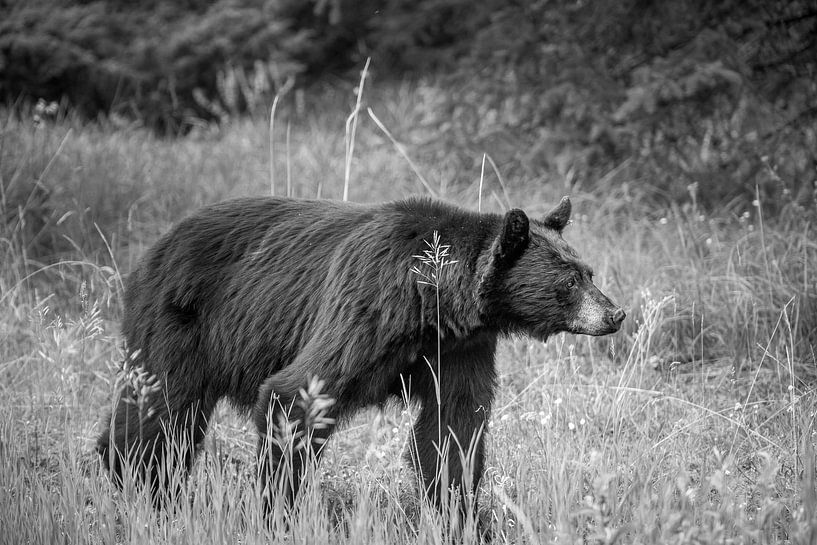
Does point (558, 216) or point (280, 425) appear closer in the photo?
point (280, 425)

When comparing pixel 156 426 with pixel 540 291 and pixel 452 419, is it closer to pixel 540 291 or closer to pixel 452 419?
pixel 452 419

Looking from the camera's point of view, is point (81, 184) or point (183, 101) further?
point (183, 101)

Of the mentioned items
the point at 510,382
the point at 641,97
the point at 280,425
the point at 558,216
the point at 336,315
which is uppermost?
the point at 641,97

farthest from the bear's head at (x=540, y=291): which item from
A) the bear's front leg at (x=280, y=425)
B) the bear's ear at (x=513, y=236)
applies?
the bear's front leg at (x=280, y=425)

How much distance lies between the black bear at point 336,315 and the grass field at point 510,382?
8.9 inches

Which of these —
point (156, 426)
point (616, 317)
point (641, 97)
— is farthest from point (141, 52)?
point (616, 317)

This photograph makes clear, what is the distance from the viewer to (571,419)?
392 cm

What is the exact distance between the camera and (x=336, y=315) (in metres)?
3.37

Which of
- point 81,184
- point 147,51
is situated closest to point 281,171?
point 81,184

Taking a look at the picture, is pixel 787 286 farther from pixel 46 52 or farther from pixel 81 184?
pixel 46 52

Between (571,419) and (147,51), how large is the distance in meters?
8.26

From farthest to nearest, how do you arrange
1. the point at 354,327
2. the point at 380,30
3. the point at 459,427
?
the point at 380,30 → the point at 459,427 → the point at 354,327

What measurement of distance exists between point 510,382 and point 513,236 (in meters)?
1.74

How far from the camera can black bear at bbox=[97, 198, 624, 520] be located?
3.31 meters
